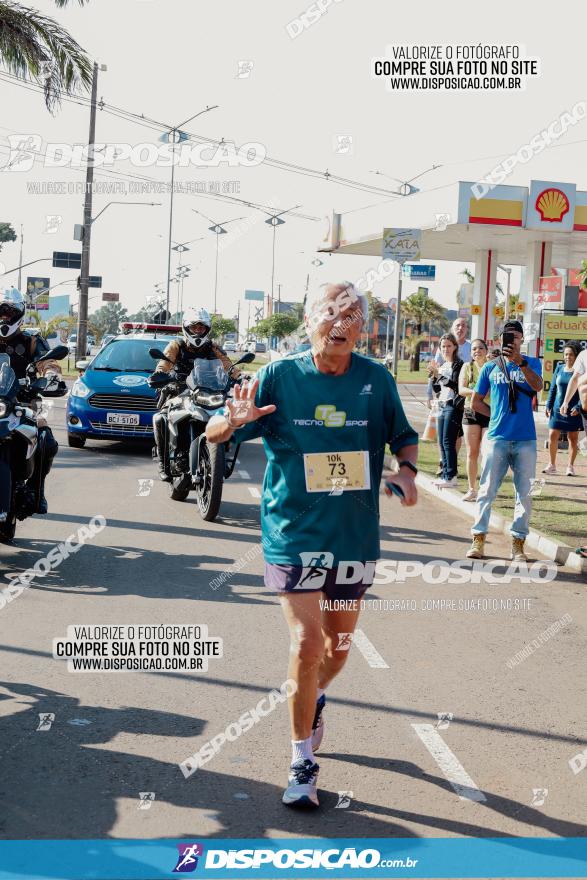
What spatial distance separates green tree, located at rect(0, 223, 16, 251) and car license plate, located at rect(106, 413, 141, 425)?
4430 inches

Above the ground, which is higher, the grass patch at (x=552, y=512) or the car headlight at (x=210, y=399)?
the car headlight at (x=210, y=399)

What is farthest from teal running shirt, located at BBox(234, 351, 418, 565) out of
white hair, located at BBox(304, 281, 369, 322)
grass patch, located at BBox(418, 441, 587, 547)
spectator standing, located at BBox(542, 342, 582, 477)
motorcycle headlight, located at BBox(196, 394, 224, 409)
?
spectator standing, located at BBox(542, 342, 582, 477)

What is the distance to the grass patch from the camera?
10305mm

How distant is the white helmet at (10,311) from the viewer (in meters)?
8.18

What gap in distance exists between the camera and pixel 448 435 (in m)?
13.5

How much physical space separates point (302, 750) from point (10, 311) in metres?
5.02

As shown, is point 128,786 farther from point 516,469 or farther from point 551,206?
point 551,206

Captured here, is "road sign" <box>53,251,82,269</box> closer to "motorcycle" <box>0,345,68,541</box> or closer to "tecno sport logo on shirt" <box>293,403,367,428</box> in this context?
"motorcycle" <box>0,345,68,541</box>

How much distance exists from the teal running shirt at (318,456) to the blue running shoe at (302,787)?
30.8 inches

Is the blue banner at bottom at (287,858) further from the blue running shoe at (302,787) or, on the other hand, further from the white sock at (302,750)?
the white sock at (302,750)

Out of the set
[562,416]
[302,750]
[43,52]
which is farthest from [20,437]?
[43,52]

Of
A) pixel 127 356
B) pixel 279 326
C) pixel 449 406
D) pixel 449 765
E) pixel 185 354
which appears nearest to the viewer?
pixel 449 765

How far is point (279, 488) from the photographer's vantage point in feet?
14.4

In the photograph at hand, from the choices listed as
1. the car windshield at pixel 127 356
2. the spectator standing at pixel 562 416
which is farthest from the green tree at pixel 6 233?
the spectator standing at pixel 562 416
